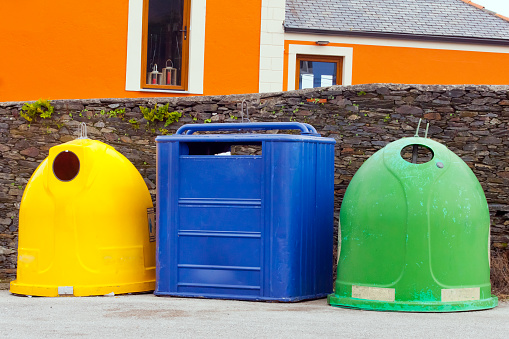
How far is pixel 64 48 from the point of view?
36.4 ft

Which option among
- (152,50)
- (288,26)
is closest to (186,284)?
(152,50)

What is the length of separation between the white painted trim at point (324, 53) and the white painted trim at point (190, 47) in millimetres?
1520

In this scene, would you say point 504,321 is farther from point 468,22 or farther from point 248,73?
point 468,22

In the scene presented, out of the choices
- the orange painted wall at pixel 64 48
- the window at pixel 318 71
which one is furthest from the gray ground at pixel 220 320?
the window at pixel 318 71

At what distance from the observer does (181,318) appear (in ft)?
16.6

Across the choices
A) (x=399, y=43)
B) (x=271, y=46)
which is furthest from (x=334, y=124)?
(x=399, y=43)

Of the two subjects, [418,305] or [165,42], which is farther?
[165,42]

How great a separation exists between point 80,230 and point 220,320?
5.43ft

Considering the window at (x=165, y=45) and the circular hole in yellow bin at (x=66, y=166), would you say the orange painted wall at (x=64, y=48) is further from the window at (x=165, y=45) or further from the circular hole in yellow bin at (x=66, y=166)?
the circular hole in yellow bin at (x=66, y=166)

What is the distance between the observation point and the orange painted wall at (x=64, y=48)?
11.0 meters

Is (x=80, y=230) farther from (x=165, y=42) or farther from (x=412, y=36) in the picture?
(x=412, y=36)

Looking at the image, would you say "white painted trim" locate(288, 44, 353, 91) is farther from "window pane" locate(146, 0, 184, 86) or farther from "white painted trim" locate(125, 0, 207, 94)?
"window pane" locate(146, 0, 184, 86)

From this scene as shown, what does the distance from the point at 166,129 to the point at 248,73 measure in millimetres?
4070

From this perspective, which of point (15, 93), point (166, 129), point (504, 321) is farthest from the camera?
point (15, 93)
